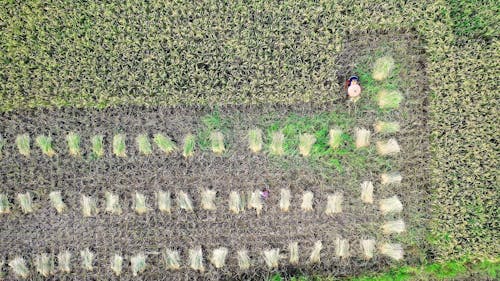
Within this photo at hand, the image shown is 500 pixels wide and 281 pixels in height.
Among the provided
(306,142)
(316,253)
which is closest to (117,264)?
(316,253)

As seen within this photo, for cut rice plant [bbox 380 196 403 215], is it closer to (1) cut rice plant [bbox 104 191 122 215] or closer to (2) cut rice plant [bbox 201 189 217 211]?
(2) cut rice plant [bbox 201 189 217 211]

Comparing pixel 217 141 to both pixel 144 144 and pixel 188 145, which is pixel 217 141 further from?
pixel 144 144

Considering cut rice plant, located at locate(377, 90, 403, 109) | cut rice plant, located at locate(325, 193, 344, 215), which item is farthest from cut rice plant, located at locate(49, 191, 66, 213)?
cut rice plant, located at locate(377, 90, 403, 109)

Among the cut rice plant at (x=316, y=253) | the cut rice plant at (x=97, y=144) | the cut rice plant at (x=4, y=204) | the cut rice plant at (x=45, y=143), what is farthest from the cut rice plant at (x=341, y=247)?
the cut rice plant at (x=4, y=204)

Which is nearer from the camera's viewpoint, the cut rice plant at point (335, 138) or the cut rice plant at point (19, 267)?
Result: the cut rice plant at point (19, 267)

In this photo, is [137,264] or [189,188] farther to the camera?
[189,188]

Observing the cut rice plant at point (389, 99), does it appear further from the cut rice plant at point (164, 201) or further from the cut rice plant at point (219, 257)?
the cut rice plant at point (164, 201)

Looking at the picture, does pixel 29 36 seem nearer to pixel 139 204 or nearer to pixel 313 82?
pixel 139 204
